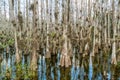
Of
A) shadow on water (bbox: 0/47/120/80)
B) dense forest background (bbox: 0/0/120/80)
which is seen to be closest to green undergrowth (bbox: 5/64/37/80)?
shadow on water (bbox: 0/47/120/80)

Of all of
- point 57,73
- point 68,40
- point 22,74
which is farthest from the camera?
point 68,40

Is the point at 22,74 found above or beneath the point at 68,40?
beneath

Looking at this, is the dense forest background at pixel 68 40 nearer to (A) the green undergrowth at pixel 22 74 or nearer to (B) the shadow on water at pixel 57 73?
(B) the shadow on water at pixel 57 73

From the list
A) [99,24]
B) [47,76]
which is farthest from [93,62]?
[99,24]

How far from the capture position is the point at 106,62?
14.6m

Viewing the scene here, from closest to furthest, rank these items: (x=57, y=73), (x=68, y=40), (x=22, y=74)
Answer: (x=22, y=74), (x=57, y=73), (x=68, y=40)

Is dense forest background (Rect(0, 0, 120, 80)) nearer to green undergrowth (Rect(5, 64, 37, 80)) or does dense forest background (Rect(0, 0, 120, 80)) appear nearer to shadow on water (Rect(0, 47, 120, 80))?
shadow on water (Rect(0, 47, 120, 80))

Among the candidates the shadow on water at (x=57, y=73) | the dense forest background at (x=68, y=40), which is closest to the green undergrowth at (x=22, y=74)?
the shadow on water at (x=57, y=73)

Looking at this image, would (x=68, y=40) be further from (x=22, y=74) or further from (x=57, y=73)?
(x=22, y=74)

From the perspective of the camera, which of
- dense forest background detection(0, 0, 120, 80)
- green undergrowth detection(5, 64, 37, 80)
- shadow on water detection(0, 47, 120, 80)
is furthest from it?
dense forest background detection(0, 0, 120, 80)

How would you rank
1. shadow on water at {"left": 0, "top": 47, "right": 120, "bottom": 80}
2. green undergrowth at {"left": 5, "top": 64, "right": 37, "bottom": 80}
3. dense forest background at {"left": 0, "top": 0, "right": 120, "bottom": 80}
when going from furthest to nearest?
dense forest background at {"left": 0, "top": 0, "right": 120, "bottom": 80}
shadow on water at {"left": 0, "top": 47, "right": 120, "bottom": 80}
green undergrowth at {"left": 5, "top": 64, "right": 37, "bottom": 80}

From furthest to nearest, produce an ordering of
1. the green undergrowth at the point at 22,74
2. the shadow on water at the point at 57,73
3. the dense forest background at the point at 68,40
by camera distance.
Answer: the dense forest background at the point at 68,40 < the shadow on water at the point at 57,73 < the green undergrowth at the point at 22,74

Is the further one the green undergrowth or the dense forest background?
the dense forest background

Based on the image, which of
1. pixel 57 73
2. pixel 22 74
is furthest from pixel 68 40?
pixel 22 74
